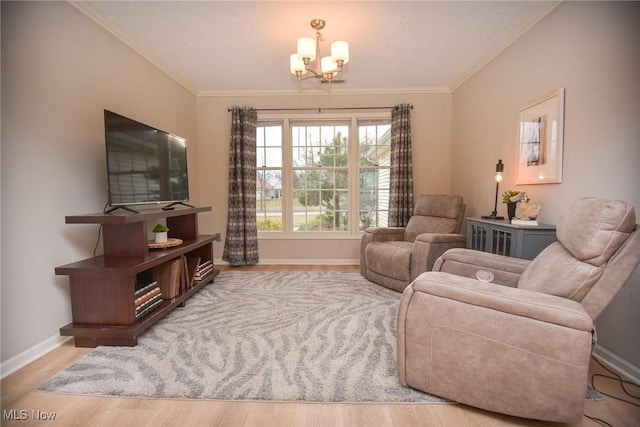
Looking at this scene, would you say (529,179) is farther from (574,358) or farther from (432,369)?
(432,369)

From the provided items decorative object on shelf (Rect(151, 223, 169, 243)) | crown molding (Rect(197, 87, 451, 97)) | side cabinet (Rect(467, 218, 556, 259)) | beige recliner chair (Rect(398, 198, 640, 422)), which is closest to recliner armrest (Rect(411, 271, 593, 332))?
beige recliner chair (Rect(398, 198, 640, 422))

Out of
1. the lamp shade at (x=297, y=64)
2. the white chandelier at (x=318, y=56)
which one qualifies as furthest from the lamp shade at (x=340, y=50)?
the lamp shade at (x=297, y=64)

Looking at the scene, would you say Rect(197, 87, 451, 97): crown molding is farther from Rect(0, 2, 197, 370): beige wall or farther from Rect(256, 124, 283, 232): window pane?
Rect(0, 2, 197, 370): beige wall

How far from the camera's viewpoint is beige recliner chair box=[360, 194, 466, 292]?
8.43 feet

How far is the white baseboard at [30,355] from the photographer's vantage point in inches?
60.8

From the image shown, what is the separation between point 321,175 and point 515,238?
2.54 meters

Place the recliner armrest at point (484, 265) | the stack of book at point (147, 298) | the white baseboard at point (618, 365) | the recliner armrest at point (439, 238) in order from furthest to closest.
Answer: the recliner armrest at point (439, 238)
the stack of book at point (147, 298)
the recliner armrest at point (484, 265)
the white baseboard at point (618, 365)

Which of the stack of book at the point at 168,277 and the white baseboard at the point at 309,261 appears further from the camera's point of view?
the white baseboard at the point at 309,261

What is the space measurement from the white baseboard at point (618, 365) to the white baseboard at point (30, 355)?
3404 mm

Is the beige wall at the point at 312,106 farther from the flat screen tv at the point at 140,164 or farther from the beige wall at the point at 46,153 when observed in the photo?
the beige wall at the point at 46,153

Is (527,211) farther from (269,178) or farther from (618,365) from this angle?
(269,178)

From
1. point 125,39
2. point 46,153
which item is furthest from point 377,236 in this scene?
point 125,39

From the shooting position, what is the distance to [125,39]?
2453mm

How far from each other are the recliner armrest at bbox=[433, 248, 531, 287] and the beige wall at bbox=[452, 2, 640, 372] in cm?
62
